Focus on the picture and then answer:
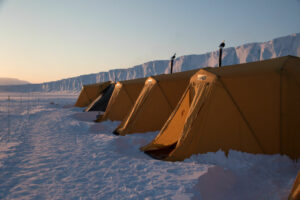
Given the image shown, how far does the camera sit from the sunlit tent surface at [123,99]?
1132cm

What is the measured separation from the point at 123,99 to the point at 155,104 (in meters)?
3.60

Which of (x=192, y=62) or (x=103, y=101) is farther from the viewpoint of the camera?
(x=192, y=62)

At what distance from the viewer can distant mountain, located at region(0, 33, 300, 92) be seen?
116875mm

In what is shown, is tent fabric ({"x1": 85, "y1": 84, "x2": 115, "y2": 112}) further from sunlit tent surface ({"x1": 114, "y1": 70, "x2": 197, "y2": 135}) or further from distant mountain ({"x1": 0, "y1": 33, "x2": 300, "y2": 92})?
distant mountain ({"x1": 0, "y1": 33, "x2": 300, "y2": 92})

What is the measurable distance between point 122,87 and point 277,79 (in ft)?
27.3

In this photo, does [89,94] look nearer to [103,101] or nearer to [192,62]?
[103,101]

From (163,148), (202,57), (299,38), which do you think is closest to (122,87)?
(163,148)

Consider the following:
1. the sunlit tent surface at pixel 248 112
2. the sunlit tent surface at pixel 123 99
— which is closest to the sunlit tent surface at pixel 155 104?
the sunlit tent surface at pixel 123 99

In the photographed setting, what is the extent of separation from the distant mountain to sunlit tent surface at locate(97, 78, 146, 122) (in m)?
112

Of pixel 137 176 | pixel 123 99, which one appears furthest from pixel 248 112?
pixel 123 99

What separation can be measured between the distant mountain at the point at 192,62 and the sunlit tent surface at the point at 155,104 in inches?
4556

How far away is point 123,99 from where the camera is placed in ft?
37.7

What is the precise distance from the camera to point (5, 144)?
24.3ft

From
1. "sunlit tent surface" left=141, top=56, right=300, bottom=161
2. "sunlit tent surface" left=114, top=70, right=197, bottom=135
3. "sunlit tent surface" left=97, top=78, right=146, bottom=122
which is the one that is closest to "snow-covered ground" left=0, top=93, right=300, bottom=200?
"sunlit tent surface" left=141, top=56, right=300, bottom=161
